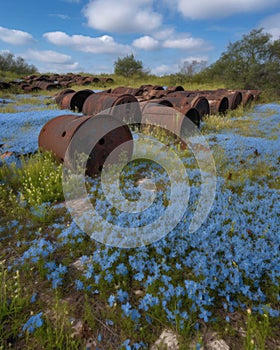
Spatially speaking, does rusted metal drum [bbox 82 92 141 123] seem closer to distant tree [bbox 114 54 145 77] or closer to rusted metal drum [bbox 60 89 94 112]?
rusted metal drum [bbox 60 89 94 112]

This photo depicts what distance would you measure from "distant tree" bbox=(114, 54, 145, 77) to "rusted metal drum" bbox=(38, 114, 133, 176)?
38192 millimetres

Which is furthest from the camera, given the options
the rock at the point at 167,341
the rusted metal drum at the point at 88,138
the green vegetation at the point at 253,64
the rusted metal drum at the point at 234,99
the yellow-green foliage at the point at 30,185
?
the green vegetation at the point at 253,64

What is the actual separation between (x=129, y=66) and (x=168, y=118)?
122 feet

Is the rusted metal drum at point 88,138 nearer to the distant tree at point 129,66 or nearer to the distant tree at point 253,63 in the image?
the distant tree at point 253,63

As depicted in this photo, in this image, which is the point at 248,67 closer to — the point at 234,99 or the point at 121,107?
the point at 234,99

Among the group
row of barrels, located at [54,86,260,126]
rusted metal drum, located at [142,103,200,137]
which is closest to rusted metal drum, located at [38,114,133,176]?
rusted metal drum, located at [142,103,200,137]

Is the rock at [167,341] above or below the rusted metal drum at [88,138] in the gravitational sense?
below

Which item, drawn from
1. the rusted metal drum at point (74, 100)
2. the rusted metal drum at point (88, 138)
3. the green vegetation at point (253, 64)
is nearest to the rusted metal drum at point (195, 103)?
the rusted metal drum at point (74, 100)

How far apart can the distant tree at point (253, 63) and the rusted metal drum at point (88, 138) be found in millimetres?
21324

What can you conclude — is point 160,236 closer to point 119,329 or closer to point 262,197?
point 119,329

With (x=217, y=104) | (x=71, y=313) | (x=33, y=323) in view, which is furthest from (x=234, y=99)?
(x=33, y=323)

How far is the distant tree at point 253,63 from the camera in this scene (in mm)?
22050

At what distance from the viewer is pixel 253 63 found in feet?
79.3

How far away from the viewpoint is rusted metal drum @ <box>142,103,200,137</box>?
694 centimetres
